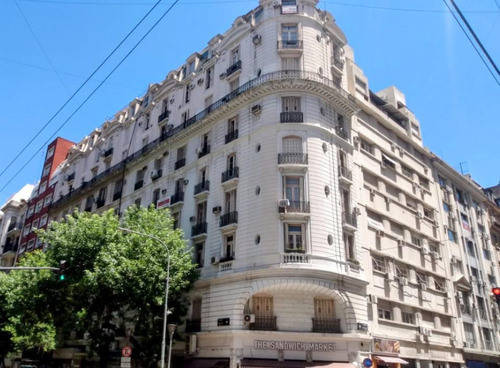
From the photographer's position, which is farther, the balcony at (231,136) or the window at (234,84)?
the window at (234,84)

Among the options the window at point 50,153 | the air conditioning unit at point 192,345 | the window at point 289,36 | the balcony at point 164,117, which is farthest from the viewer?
the window at point 50,153

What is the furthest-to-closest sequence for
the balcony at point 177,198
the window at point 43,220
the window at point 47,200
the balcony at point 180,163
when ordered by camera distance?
the window at point 47,200, the window at point 43,220, the balcony at point 180,163, the balcony at point 177,198

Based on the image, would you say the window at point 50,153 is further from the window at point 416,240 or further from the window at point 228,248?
the window at point 416,240

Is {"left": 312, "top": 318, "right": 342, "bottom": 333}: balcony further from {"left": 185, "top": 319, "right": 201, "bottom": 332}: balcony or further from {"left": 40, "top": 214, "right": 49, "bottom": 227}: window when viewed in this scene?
{"left": 40, "top": 214, "right": 49, "bottom": 227}: window

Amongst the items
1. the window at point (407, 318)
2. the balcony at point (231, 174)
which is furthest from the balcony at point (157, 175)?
the window at point (407, 318)

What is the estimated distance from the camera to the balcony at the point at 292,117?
26.5 meters

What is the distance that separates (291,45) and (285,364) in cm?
2066

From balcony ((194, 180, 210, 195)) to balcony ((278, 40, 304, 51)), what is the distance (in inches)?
424

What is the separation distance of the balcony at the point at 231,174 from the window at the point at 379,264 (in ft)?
36.2

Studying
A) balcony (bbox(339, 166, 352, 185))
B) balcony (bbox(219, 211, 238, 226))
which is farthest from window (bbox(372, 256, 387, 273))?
balcony (bbox(219, 211, 238, 226))

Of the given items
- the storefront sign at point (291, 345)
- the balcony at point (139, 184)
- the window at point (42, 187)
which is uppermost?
the window at point (42, 187)

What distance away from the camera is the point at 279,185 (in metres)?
24.9

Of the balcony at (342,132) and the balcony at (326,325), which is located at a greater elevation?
the balcony at (342,132)

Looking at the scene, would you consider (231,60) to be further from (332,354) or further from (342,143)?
(332,354)
